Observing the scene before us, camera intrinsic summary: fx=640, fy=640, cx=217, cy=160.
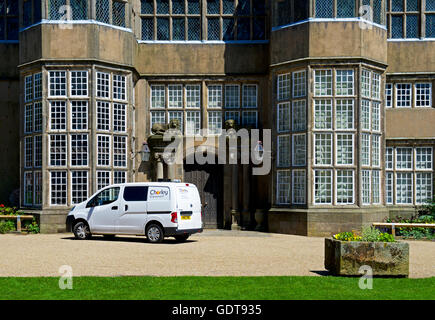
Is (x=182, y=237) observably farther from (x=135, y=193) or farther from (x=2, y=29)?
(x=2, y=29)

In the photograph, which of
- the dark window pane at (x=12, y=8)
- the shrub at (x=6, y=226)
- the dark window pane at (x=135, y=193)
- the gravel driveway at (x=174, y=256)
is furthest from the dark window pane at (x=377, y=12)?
the shrub at (x=6, y=226)

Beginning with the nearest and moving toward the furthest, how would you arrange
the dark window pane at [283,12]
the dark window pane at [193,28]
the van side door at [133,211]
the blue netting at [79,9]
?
the van side door at [133,211] < the blue netting at [79,9] < the dark window pane at [283,12] < the dark window pane at [193,28]

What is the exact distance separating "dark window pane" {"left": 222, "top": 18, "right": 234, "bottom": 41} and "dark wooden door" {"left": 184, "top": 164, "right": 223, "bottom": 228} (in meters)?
4.53

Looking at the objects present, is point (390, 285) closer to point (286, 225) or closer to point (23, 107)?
point (286, 225)

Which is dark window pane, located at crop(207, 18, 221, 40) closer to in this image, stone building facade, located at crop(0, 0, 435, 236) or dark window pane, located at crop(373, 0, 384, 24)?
stone building facade, located at crop(0, 0, 435, 236)

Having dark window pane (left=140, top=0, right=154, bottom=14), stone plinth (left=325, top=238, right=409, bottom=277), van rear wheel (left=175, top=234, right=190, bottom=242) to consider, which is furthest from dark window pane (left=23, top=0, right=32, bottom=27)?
stone plinth (left=325, top=238, right=409, bottom=277)

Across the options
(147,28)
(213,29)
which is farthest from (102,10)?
(213,29)

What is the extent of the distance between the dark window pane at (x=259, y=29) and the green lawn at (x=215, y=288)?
1358 centimetres

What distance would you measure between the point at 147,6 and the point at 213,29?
247 centimetres

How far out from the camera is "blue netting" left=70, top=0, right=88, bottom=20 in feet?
66.6

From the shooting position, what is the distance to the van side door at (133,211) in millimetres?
16984

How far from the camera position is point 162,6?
22.5m

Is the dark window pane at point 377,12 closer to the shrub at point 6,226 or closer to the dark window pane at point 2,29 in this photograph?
the dark window pane at point 2,29

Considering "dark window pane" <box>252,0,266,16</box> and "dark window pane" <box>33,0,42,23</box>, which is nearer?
"dark window pane" <box>33,0,42,23</box>
